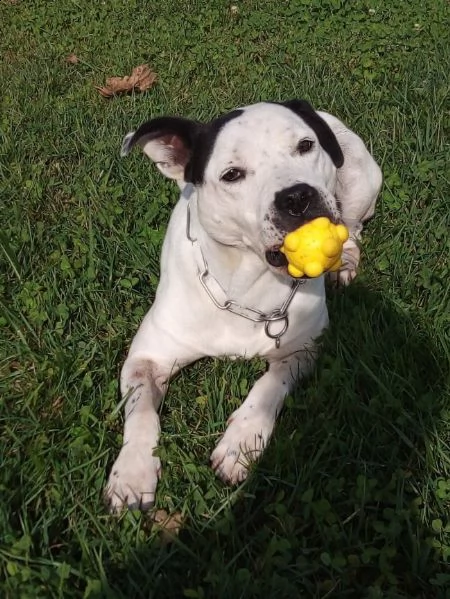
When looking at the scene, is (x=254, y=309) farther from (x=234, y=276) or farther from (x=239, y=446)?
(x=239, y=446)

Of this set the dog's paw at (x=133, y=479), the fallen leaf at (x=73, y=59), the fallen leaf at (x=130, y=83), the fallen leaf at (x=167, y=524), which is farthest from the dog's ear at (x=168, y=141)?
the fallen leaf at (x=73, y=59)

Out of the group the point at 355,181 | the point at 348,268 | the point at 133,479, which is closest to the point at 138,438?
the point at 133,479

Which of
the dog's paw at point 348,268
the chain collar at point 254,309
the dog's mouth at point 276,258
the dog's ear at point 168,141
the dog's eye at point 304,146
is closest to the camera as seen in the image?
the dog's mouth at point 276,258

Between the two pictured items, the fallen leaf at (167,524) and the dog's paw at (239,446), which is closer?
the fallen leaf at (167,524)

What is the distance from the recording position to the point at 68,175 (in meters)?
4.60

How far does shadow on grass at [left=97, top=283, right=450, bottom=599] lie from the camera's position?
84.0 inches

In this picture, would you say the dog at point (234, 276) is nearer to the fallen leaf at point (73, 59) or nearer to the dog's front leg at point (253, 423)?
the dog's front leg at point (253, 423)

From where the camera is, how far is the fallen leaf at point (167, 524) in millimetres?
2254

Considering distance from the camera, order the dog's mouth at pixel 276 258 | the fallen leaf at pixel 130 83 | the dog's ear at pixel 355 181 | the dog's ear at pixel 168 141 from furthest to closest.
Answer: the fallen leaf at pixel 130 83
the dog's ear at pixel 355 181
the dog's ear at pixel 168 141
the dog's mouth at pixel 276 258

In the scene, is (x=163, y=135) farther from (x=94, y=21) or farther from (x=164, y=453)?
(x=94, y=21)

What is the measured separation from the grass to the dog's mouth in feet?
1.68

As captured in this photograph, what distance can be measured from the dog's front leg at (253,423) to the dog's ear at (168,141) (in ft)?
3.34

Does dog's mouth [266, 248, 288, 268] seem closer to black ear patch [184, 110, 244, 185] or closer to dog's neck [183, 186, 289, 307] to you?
dog's neck [183, 186, 289, 307]

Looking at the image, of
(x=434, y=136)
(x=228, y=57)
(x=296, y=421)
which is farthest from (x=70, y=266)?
(x=228, y=57)
